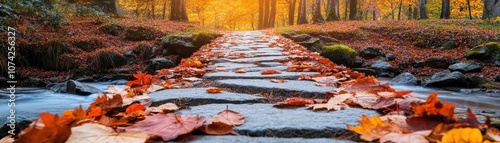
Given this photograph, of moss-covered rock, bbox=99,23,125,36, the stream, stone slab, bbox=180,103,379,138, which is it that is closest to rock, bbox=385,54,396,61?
the stream

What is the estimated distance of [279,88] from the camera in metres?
2.22

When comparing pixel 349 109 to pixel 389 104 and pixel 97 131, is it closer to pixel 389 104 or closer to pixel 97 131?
pixel 389 104

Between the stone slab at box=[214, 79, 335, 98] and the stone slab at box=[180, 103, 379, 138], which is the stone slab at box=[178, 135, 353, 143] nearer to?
the stone slab at box=[180, 103, 379, 138]

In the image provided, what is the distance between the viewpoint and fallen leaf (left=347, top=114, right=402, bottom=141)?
43.3 inches

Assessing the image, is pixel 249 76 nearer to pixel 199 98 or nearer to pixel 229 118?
pixel 199 98

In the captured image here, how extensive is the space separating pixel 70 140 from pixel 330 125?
901 mm

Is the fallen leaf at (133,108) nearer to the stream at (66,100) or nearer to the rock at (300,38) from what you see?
the stream at (66,100)

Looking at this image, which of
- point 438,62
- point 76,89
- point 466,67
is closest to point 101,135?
point 76,89

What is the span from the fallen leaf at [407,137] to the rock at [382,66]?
7583mm

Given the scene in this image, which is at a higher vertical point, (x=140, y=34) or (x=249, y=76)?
(x=140, y=34)

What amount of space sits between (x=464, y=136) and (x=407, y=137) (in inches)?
6.2

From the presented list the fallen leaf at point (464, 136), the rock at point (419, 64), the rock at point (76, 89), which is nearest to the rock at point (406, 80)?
the rock at point (419, 64)

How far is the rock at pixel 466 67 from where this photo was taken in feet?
24.6

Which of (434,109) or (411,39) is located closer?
(434,109)
